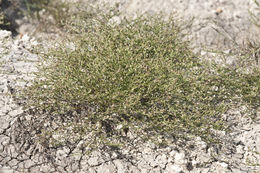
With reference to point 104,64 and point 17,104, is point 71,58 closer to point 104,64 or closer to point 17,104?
point 104,64

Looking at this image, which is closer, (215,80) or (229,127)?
(229,127)

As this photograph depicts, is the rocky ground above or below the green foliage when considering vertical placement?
below

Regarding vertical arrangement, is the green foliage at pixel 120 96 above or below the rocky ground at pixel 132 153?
above

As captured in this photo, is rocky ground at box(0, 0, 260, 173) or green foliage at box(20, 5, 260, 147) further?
green foliage at box(20, 5, 260, 147)

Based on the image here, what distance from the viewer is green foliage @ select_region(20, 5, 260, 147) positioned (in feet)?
8.16

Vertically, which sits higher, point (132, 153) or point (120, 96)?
point (120, 96)

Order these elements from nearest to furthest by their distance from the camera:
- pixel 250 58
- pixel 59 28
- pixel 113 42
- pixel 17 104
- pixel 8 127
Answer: pixel 8 127
pixel 17 104
pixel 113 42
pixel 250 58
pixel 59 28

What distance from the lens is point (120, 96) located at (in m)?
2.51

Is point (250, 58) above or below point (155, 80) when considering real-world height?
above

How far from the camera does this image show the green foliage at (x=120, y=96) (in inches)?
97.9

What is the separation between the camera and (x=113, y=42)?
286 centimetres

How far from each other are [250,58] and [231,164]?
1.37 m

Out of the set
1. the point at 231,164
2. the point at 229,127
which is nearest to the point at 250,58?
the point at 229,127

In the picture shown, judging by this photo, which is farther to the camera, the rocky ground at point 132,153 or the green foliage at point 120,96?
the green foliage at point 120,96
